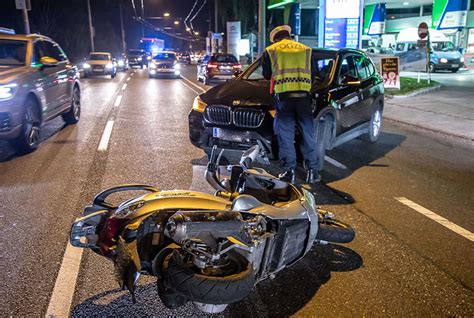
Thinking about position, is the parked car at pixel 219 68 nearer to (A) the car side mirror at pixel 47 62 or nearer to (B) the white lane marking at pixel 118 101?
(B) the white lane marking at pixel 118 101

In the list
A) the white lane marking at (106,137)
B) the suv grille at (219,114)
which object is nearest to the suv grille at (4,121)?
the white lane marking at (106,137)

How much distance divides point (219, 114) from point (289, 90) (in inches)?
44.2

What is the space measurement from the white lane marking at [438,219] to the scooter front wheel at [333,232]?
1522mm

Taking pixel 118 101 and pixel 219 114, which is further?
pixel 118 101

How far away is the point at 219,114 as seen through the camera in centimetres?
657

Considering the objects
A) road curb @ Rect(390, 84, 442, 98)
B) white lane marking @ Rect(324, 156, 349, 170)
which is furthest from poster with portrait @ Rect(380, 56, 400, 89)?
white lane marking @ Rect(324, 156, 349, 170)

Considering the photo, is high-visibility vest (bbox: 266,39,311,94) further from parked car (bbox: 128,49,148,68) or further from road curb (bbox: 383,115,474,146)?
parked car (bbox: 128,49,148,68)

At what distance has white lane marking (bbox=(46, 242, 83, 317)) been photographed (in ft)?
10.8

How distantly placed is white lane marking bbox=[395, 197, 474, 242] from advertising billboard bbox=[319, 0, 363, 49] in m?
15.9

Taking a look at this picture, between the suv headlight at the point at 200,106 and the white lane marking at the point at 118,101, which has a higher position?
the suv headlight at the point at 200,106

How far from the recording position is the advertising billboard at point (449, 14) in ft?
101

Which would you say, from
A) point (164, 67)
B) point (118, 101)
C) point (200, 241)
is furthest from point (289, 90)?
point (164, 67)

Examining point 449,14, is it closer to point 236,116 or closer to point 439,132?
point 439,132

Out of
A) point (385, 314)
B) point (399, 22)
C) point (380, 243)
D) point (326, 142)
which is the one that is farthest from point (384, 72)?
point (399, 22)
